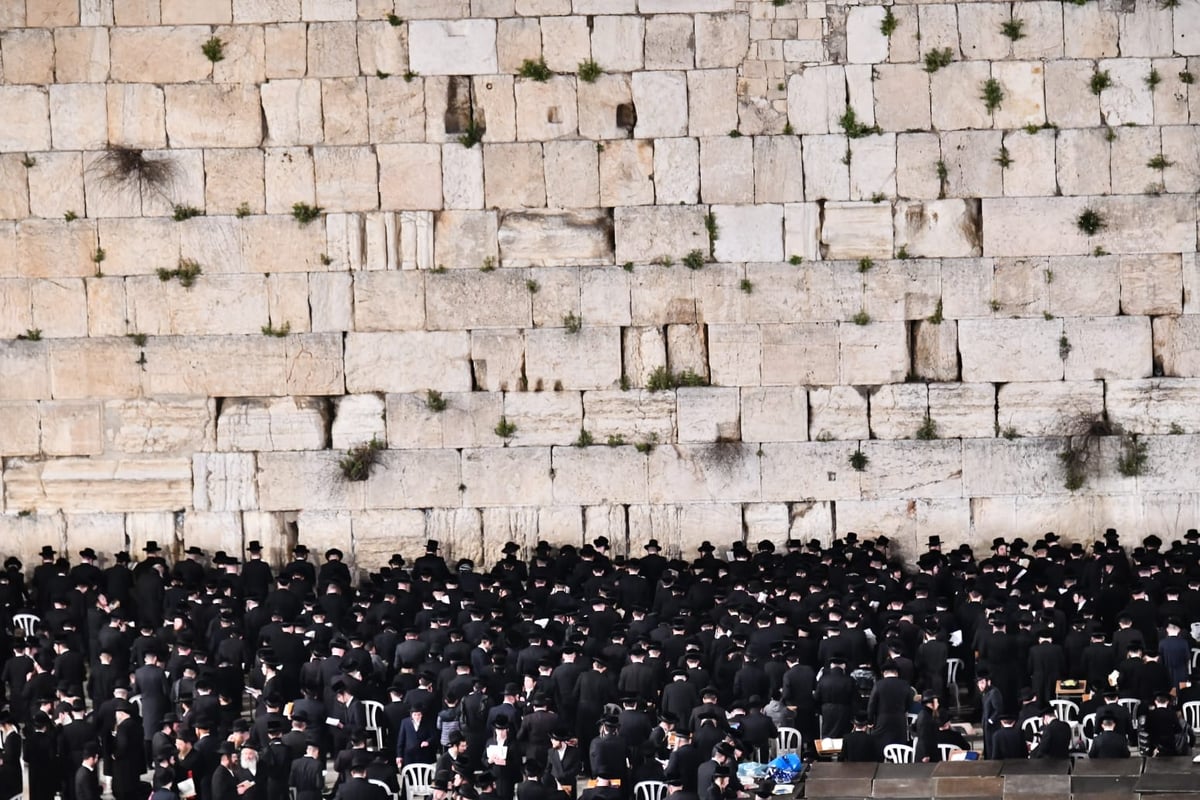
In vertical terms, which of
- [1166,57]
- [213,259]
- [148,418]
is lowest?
[148,418]

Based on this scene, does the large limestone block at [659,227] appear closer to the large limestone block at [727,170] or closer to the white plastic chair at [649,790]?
the large limestone block at [727,170]

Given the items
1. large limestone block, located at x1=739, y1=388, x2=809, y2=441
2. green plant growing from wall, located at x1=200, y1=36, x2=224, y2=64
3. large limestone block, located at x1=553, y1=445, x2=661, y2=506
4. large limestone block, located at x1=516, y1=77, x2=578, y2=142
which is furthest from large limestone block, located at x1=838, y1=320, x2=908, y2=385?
green plant growing from wall, located at x1=200, y1=36, x2=224, y2=64

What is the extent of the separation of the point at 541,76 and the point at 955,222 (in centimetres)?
575

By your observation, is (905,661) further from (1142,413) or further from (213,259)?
(213,259)

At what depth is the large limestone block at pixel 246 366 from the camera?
91.5 ft

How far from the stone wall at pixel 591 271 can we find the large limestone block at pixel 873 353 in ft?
0.16

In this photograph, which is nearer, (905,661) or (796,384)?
(905,661)

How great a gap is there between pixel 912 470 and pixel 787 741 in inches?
313

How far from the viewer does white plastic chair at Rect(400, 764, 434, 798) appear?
19.6 meters

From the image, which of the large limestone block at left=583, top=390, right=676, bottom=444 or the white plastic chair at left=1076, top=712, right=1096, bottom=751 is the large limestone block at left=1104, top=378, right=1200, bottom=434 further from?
the white plastic chair at left=1076, top=712, right=1096, bottom=751

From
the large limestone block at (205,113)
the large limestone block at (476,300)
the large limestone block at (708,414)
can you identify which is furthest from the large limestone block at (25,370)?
the large limestone block at (708,414)

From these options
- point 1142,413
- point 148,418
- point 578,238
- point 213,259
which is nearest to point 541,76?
point 578,238

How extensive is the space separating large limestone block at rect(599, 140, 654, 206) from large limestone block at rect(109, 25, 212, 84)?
5403mm

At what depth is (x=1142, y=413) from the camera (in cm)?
2780
